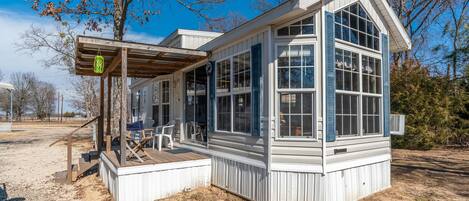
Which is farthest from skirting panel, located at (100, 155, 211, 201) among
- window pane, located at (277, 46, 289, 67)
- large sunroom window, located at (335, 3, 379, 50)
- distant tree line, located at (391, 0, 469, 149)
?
distant tree line, located at (391, 0, 469, 149)

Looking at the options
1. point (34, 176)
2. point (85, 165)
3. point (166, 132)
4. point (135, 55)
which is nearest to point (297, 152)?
point (135, 55)

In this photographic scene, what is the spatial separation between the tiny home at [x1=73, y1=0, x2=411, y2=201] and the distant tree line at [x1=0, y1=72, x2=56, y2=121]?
51.3m

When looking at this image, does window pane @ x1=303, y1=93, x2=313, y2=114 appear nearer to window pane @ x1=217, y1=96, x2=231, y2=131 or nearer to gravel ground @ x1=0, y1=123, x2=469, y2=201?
window pane @ x1=217, y1=96, x2=231, y2=131

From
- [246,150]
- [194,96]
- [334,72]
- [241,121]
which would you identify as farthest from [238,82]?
[194,96]

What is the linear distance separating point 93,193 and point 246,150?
343cm

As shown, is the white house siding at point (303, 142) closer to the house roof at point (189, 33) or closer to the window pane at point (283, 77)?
the window pane at point (283, 77)

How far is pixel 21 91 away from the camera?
4778 cm

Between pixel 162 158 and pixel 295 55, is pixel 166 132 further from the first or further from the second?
pixel 295 55

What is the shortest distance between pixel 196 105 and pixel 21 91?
51789 mm

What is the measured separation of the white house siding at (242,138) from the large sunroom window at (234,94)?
0.12m

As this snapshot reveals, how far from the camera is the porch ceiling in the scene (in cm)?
520

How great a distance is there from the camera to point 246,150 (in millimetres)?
5289

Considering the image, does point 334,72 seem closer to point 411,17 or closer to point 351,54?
point 351,54

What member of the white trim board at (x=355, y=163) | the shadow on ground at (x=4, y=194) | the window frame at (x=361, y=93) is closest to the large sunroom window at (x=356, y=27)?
the window frame at (x=361, y=93)
